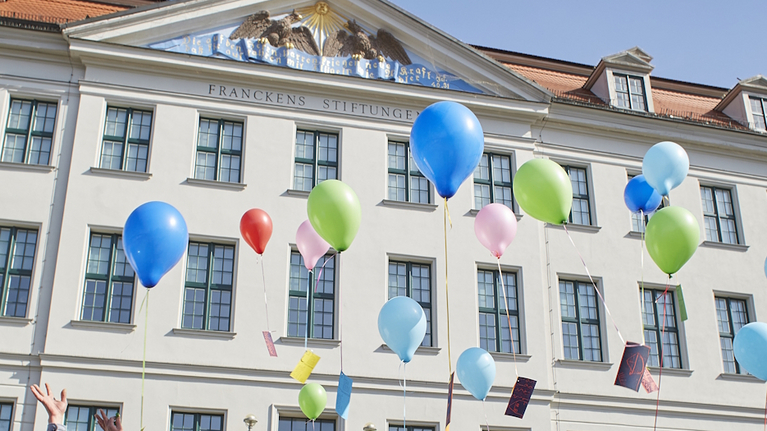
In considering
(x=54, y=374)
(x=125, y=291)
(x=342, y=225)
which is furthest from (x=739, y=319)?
(x=54, y=374)

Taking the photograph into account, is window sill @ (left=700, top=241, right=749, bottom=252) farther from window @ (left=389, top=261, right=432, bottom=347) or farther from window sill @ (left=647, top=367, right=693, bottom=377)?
window @ (left=389, top=261, right=432, bottom=347)

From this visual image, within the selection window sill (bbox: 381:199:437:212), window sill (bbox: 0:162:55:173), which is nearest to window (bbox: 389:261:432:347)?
window sill (bbox: 381:199:437:212)

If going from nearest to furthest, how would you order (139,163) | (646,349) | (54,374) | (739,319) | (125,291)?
1. (646,349)
2. (54,374)
3. (125,291)
4. (139,163)
5. (739,319)

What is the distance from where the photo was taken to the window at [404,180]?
2062cm

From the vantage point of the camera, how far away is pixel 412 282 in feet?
64.6

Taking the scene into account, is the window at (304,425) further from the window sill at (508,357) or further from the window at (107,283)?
the window sill at (508,357)

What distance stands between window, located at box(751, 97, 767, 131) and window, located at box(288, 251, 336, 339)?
14303 mm

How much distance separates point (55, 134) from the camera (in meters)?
19.0

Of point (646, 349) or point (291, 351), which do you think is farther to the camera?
point (291, 351)

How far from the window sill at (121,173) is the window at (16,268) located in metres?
1.91

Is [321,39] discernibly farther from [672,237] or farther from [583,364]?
[672,237]

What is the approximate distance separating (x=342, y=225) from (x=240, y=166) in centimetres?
732

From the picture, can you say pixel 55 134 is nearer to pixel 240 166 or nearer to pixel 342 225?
pixel 240 166

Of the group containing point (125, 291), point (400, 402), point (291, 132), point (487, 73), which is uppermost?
point (487, 73)
